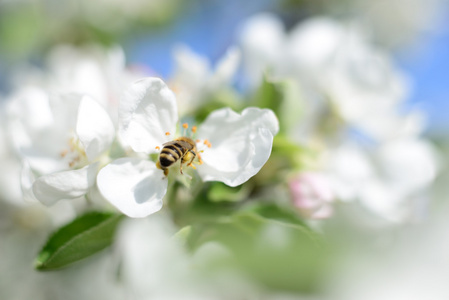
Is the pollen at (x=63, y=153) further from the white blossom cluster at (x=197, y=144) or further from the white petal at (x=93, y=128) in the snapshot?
the white petal at (x=93, y=128)

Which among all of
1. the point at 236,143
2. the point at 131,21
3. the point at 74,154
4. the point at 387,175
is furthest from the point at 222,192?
the point at 131,21

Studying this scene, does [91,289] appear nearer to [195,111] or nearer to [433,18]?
[195,111]

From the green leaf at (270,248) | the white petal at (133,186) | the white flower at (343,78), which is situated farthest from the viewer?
the white flower at (343,78)

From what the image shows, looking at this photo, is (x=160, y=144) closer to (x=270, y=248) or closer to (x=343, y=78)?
(x=270, y=248)

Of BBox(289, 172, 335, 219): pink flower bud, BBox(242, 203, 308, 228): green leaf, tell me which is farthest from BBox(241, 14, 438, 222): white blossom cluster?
BBox(242, 203, 308, 228): green leaf

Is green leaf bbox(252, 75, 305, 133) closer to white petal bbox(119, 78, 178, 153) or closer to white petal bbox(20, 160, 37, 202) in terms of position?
white petal bbox(119, 78, 178, 153)

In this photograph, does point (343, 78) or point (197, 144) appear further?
point (343, 78)

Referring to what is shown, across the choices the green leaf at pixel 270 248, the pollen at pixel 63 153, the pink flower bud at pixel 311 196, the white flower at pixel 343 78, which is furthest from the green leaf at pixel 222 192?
the white flower at pixel 343 78
